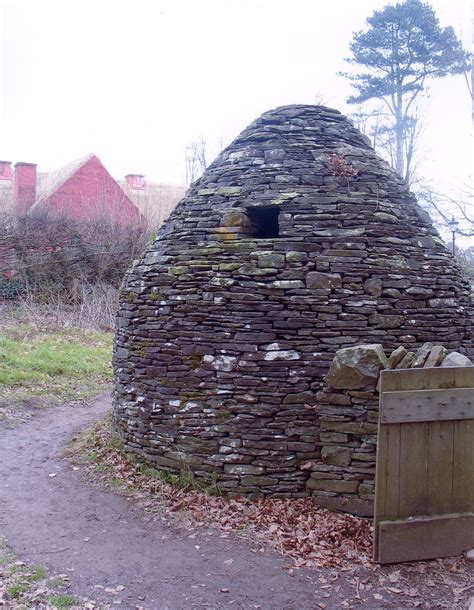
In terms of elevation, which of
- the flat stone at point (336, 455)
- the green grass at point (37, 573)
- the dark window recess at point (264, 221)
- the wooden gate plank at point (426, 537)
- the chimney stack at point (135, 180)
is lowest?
the green grass at point (37, 573)

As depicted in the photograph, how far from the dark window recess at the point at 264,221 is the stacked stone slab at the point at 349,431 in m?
1.87

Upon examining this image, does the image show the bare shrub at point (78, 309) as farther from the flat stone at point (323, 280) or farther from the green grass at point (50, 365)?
the flat stone at point (323, 280)

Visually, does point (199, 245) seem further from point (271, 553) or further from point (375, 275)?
point (271, 553)

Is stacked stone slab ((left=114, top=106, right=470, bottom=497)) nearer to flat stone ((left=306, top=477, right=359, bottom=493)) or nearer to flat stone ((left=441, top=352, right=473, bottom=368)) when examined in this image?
flat stone ((left=306, top=477, right=359, bottom=493))

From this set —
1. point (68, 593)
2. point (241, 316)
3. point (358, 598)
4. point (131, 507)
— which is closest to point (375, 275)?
point (241, 316)

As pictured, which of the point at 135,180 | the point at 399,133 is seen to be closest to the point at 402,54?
the point at 399,133

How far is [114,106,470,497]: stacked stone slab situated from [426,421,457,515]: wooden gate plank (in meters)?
1.20

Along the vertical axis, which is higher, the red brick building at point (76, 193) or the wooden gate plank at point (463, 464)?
the red brick building at point (76, 193)

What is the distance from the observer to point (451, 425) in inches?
172

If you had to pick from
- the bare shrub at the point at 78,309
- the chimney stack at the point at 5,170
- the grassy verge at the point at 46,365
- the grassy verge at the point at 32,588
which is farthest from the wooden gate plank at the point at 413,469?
the chimney stack at the point at 5,170

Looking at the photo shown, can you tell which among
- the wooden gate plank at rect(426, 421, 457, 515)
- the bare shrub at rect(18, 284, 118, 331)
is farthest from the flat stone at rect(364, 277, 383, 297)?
the bare shrub at rect(18, 284, 118, 331)

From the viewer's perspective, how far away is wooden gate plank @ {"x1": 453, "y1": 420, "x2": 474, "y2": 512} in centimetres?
439

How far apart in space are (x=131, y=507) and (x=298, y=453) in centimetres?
174

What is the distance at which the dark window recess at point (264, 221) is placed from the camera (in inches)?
242
